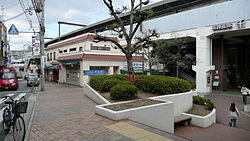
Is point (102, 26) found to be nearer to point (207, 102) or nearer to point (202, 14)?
point (202, 14)

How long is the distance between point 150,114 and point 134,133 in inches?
87.2

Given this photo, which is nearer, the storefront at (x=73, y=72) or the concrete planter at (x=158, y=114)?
the concrete planter at (x=158, y=114)

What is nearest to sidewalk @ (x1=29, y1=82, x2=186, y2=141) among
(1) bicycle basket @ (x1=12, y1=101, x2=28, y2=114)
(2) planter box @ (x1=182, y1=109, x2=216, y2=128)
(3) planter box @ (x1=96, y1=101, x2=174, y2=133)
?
(3) planter box @ (x1=96, y1=101, x2=174, y2=133)

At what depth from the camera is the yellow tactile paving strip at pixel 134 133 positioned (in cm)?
513

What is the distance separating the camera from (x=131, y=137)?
5168 millimetres

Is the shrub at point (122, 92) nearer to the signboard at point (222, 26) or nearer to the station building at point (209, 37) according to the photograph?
the station building at point (209, 37)

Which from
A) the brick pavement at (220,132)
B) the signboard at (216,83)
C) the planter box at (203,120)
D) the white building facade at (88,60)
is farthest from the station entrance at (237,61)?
the planter box at (203,120)

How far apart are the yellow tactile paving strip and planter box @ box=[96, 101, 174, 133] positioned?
0.63 m

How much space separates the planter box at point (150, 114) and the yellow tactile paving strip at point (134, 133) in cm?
63

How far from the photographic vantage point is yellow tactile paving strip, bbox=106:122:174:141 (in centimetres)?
513

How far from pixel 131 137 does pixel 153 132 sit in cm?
86

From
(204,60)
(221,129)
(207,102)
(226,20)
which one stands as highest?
(226,20)

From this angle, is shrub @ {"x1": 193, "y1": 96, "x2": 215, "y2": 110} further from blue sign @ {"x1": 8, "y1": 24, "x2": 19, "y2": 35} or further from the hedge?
blue sign @ {"x1": 8, "y1": 24, "x2": 19, "y2": 35}

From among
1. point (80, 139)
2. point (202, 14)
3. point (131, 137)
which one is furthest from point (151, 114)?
point (202, 14)
